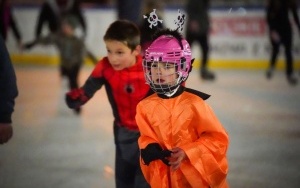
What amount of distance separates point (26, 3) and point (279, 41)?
6523 millimetres

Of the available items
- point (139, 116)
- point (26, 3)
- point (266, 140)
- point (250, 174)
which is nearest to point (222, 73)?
point (26, 3)

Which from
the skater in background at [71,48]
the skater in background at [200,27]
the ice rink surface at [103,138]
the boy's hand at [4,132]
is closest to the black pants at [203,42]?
the skater in background at [200,27]

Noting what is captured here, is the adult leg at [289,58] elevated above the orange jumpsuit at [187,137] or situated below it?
below

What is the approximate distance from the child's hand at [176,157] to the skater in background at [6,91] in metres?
1.14

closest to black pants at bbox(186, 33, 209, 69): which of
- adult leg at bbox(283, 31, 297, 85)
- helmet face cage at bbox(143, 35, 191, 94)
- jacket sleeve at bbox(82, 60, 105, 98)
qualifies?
adult leg at bbox(283, 31, 297, 85)

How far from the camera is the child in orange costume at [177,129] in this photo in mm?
2762

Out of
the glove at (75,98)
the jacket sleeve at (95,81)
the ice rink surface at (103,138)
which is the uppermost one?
the jacket sleeve at (95,81)

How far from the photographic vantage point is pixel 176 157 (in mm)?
2693

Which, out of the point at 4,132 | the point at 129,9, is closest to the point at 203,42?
the point at 129,9

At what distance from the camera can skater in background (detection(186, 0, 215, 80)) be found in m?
12.0

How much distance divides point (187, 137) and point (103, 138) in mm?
3905

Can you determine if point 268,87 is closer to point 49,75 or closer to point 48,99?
point 48,99

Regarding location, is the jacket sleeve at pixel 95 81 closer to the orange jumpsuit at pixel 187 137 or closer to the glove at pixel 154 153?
the orange jumpsuit at pixel 187 137

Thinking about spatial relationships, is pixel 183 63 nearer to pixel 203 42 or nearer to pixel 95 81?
pixel 95 81
